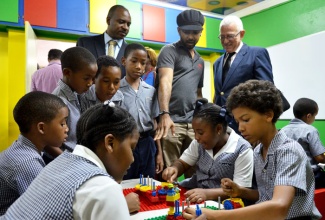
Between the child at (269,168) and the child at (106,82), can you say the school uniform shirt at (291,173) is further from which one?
the child at (106,82)

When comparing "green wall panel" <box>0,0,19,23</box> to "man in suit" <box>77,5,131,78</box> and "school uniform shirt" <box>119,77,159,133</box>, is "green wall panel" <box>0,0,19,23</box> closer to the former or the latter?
"man in suit" <box>77,5,131,78</box>

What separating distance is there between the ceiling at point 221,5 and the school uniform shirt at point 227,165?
357cm

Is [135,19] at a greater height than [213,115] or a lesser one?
greater

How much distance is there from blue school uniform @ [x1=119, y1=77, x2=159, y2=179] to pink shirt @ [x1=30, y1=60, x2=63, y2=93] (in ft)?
2.26

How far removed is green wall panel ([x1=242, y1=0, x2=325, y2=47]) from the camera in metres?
4.28

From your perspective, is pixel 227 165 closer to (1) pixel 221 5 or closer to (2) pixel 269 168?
(2) pixel 269 168

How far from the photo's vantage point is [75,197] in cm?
72

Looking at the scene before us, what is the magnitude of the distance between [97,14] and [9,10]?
108cm

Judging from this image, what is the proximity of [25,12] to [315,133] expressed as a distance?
353 centimetres

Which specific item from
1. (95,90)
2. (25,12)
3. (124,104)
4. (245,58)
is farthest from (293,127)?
(25,12)

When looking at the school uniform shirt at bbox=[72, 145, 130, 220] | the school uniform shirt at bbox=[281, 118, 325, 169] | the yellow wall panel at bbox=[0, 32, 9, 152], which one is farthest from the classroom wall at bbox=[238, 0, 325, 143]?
the school uniform shirt at bbox=[72, 145, 130, 220]

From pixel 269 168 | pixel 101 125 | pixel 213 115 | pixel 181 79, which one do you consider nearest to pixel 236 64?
pixel 181 79

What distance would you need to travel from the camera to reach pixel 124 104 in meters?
2.24

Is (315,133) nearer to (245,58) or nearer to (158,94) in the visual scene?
(245,58)
